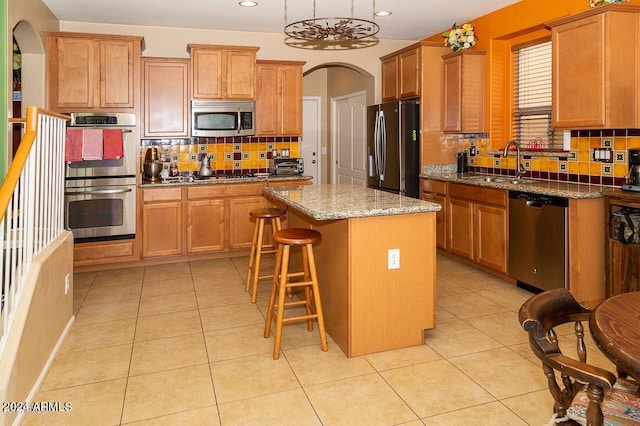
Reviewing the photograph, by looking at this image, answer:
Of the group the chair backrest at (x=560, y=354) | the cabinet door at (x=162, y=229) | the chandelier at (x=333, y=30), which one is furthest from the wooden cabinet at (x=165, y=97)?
the chair backrest at (x=560, y=354)

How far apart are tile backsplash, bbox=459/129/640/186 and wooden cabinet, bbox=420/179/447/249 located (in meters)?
0.64

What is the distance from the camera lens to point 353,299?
9.28 feet

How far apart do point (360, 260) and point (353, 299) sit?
0.23 meters

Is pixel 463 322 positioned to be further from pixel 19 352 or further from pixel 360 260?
pixel 19 352

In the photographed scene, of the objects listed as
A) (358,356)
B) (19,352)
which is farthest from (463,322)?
(19,352)

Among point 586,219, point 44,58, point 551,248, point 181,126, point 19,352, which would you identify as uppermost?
point 44,58

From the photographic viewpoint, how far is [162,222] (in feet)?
17.0

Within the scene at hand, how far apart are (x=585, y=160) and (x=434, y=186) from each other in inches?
61.0

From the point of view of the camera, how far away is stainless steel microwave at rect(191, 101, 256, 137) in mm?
5418

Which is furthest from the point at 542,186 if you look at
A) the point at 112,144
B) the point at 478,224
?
the point at 112,144

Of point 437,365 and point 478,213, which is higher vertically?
point 478,213

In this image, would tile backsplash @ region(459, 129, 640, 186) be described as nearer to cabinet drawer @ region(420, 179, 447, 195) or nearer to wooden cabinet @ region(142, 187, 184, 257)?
cabinet drawer @ region(420, 179, 447, 195)

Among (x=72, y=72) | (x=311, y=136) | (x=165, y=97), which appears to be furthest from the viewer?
(x=311, y=136)

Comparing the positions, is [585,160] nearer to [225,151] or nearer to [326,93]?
[225,151]
